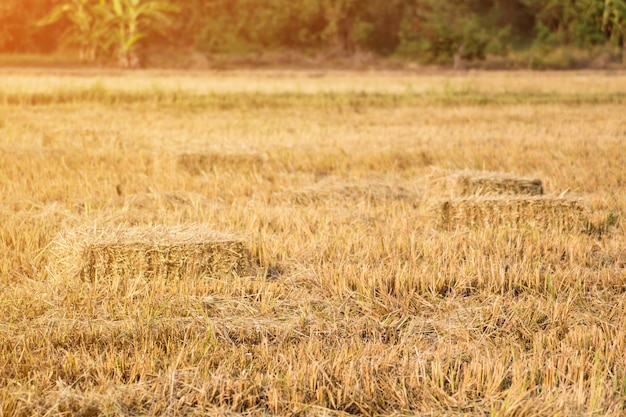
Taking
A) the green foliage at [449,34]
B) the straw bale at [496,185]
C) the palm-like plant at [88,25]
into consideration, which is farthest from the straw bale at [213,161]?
the green foliage at [449,34]

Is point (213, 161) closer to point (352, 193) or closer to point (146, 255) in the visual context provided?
point (352, 193)

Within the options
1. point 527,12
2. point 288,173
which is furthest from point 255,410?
point 527,12

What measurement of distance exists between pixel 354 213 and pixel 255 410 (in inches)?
150

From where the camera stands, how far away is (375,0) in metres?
42.5

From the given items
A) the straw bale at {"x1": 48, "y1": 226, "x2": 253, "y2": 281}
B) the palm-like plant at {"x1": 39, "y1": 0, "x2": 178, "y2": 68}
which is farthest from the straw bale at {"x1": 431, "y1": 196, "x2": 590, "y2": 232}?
the palm-like plant at {"x1": 39, "y1": 0, "x2": 178, "y2": 68}

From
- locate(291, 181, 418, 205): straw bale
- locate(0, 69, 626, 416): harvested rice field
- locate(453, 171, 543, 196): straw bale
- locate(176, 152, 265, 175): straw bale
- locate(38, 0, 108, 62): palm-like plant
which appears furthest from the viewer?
locate(38, 0, 108, 62): palm-like plant

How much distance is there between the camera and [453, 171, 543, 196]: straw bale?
7426 millimetres

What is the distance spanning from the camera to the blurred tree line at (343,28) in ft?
128

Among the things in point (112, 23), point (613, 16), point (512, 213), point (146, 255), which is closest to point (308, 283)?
point (146, 255)

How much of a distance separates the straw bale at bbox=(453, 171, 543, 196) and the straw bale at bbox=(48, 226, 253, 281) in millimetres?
2828

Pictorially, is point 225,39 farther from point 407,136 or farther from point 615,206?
point 615,206

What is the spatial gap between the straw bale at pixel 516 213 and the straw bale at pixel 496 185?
83cm

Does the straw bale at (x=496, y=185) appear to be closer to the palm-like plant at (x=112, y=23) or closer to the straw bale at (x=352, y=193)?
the straw bale at (x=352, y=193)

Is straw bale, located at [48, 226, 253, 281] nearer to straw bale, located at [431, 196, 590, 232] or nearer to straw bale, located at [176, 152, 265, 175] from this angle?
straw bale, located at [431, 196, 590, 232]
